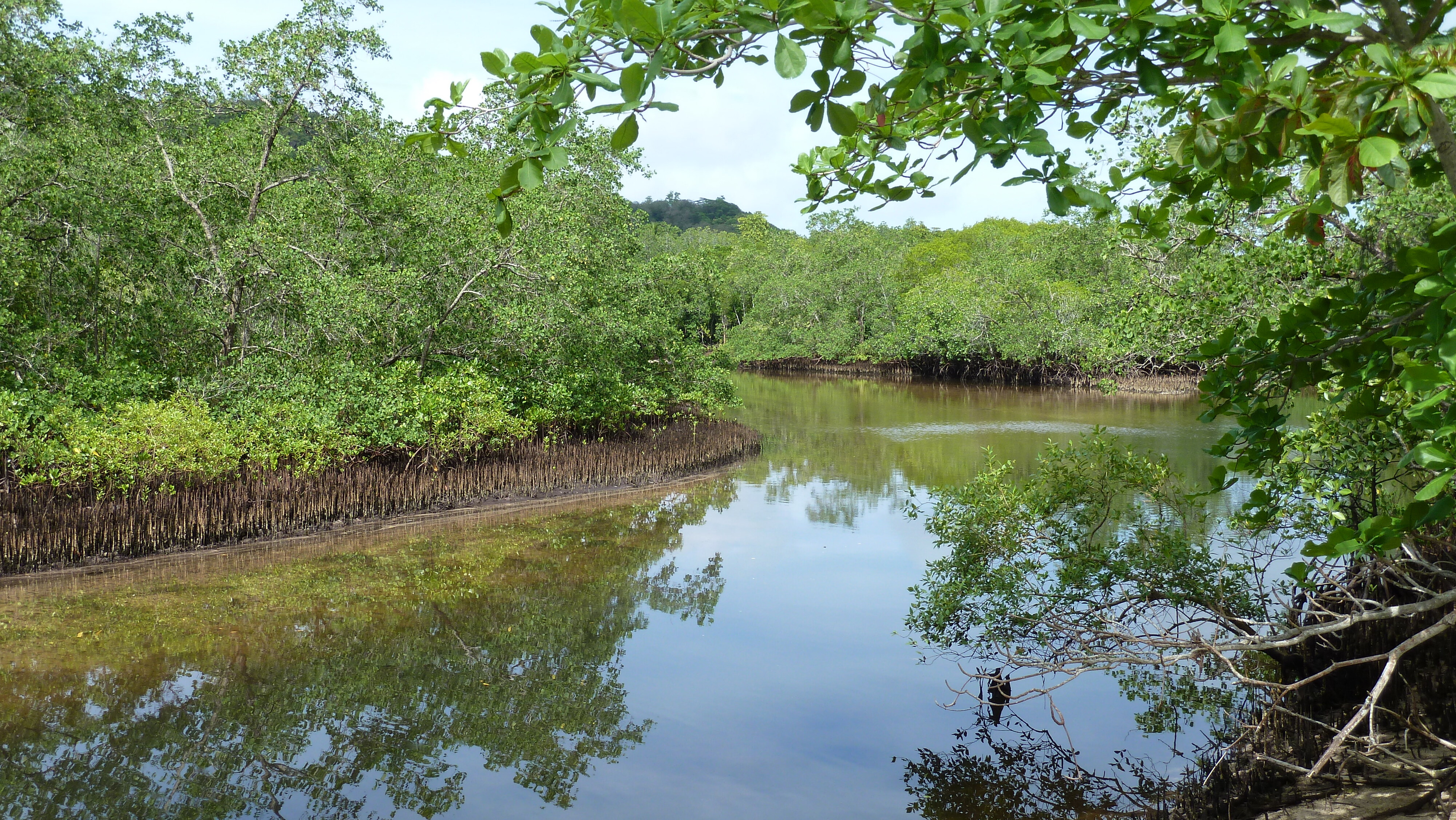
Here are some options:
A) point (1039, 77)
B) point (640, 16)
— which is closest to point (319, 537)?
point (640, 16)

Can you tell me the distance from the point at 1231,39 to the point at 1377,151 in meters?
0.51

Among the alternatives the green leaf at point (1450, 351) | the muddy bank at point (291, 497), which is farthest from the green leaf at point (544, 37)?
the muddy bank at point (291, 497)

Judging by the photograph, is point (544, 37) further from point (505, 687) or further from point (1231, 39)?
point (505, 687)

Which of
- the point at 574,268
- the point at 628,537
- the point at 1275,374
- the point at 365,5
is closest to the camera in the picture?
the point at 1275,374

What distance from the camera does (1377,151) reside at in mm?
2316

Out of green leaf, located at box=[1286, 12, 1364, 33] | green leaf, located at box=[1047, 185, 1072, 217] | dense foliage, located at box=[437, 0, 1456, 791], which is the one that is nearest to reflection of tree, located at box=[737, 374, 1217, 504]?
dense foliage, located at box=[437, 0, 1456, 791]

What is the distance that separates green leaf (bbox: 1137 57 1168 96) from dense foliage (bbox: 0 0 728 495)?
999 cm

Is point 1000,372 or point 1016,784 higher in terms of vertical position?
point 1000,372

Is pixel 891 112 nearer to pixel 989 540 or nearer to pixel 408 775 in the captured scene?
pixel 989 540

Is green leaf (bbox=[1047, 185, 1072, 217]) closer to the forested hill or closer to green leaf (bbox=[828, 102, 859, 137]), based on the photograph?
green leaf (bbox=[828, 102, 859, 137])

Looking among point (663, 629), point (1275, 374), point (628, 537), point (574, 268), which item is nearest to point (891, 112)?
point (1275, 374)

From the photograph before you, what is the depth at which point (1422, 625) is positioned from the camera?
5203 millimetres

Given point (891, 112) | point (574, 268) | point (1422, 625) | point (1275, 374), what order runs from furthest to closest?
point (574, 268)
point (1422, 625)
point (1275, 374)
point (891, 112)

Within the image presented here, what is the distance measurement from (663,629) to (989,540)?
3.21 meters
